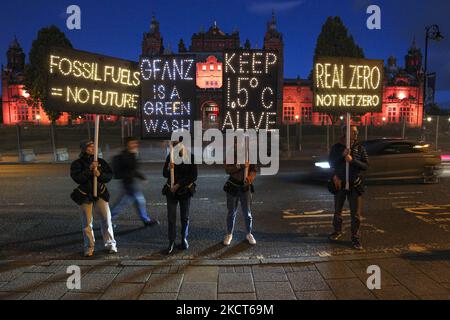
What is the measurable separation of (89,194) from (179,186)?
142 centimetres

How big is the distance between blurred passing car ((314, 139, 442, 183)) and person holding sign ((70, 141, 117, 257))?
28.5ft

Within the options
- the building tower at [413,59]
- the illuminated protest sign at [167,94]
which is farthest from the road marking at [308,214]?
the building tower at [413,59]

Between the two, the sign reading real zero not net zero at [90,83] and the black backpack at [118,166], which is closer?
the sign reading real zero not net zero at [90,83]

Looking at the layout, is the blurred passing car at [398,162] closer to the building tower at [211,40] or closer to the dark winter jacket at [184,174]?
the dark winter jacket at [184,174]

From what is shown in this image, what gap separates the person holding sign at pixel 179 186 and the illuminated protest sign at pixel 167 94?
2056 mm

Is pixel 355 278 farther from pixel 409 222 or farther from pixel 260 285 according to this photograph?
pixel 409 222

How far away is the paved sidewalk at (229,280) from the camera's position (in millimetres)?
4629

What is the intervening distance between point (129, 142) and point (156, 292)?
13.8 ft

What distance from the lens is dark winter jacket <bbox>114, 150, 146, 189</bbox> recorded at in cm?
811

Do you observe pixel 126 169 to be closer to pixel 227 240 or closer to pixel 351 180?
pixel 227 240

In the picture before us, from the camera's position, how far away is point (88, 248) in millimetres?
6199

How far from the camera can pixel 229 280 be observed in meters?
5.11

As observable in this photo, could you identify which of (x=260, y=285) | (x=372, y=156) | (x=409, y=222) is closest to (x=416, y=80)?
(x=372, y=156)

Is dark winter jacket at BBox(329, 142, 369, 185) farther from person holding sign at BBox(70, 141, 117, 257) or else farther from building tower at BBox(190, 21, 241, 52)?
building tower at BBox(190, 21, 241, 52)
